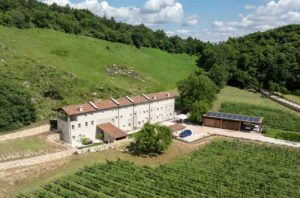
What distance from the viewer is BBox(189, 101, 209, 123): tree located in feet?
221

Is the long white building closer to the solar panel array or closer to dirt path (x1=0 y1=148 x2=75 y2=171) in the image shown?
dirt path (x1=0 y1=148 x2=75 y2=171)

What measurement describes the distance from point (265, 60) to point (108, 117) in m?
66.8

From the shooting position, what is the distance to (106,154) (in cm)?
5050

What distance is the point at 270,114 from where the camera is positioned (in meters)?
73.8

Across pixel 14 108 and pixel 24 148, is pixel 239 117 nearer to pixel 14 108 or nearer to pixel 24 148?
pixel 24 148

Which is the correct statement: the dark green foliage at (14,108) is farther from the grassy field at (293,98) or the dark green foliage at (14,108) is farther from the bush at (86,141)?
the grassy field at (293,98)

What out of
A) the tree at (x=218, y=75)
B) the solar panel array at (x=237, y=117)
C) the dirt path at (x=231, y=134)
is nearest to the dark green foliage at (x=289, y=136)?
the dirt path at (x=231, y=134)

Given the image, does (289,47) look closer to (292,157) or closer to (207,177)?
(292,157)

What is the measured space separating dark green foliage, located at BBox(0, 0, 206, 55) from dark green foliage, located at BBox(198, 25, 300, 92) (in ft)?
54.1

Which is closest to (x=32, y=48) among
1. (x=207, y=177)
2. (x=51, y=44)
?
(x=51, y=44)

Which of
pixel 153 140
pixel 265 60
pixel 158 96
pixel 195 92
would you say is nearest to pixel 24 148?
pixel 153 140

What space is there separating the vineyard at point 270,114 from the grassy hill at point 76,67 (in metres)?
22.2

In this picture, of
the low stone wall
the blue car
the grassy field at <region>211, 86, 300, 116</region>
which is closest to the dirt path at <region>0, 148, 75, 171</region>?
the low stone wall

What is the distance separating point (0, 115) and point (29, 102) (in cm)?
625
